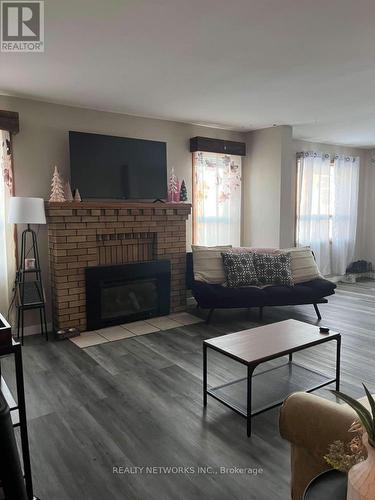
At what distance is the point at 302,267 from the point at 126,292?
2201mm

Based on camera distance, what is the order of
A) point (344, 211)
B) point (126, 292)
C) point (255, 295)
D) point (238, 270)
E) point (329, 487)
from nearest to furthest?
point (329, 487), point (255, 295), point (126, 292), point (238, 270), point (344, 211)

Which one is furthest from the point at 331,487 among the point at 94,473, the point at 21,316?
the point at 21,316

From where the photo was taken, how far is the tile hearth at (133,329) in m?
3.81

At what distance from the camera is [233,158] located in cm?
562

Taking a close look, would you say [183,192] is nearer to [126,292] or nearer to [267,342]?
[126,292]

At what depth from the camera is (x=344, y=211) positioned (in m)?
6.96

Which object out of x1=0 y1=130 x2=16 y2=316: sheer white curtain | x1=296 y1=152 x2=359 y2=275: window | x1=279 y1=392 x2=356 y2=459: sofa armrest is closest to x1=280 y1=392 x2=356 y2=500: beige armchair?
x1=279 y1=392 x2=356 y2=459: sofa armrest

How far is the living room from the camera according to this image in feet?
6.17

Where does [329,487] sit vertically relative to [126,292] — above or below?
above

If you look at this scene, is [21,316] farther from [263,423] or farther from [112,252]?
[263,423]

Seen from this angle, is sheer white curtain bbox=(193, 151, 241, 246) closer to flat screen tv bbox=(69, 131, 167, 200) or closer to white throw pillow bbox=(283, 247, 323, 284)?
flat screen tv bbox=(69, 131, 167, 200)

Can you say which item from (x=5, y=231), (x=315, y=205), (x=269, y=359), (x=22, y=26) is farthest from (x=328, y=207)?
(x=22, y=26)

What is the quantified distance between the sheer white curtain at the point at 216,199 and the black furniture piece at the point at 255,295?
3.65ft

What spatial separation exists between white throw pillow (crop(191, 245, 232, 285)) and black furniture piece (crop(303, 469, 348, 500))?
11.0ft
